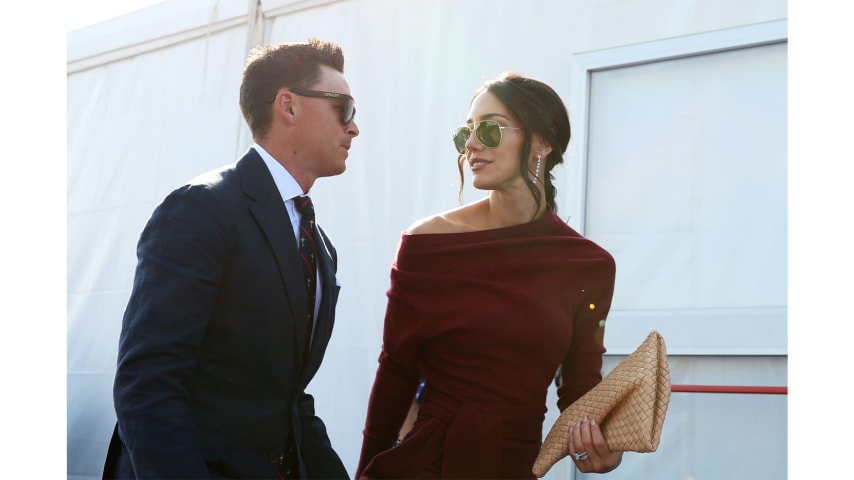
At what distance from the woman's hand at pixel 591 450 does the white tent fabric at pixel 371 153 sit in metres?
1.30

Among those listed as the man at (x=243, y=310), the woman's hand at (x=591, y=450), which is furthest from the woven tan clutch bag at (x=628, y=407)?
the man at (x=243, y=310)

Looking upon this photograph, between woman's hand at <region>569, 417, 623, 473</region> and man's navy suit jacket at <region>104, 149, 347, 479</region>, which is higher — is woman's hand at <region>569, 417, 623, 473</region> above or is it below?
below

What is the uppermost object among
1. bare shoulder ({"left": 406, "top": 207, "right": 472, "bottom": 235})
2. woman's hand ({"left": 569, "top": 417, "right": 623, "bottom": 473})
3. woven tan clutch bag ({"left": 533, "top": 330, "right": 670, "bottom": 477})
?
bare shoulder ({"left": 406, "top": 207, "right": 472, "bottom": 235})

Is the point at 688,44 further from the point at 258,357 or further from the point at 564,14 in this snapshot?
the point at 258,357

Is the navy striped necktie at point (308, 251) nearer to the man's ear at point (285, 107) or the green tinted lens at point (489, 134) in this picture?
the man's ear at point (285, 107)

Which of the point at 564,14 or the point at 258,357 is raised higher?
the point at 564,14

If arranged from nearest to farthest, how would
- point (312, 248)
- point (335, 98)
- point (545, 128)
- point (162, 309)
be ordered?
point (162, 309) < point (312, 248) < point (335, 98) < point (545, 128)

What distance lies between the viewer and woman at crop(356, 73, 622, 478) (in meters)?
2.61

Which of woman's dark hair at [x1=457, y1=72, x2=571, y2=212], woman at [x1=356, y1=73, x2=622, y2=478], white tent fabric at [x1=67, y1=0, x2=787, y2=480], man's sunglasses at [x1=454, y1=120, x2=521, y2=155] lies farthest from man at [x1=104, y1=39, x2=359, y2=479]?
white tent fabric at [x1=67, y1=0, x2=787, y2=480]

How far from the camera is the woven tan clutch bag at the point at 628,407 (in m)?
2.37

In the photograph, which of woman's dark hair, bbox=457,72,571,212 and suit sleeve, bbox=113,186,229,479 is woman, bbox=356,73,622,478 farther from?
suit sleeve, bbox=113,186,229,479

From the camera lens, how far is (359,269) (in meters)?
4.49
